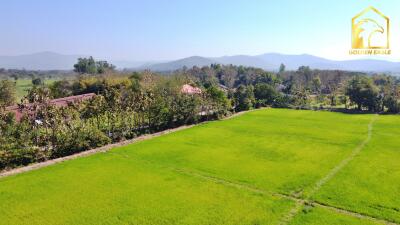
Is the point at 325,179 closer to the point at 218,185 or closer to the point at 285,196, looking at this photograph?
the point at 285,196

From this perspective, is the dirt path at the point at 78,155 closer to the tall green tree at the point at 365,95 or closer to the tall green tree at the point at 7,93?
the tall green tree at the point at 7,93

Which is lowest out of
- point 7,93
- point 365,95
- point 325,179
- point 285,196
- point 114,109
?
point 285,196

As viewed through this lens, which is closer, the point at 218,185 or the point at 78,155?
the point at 218,185

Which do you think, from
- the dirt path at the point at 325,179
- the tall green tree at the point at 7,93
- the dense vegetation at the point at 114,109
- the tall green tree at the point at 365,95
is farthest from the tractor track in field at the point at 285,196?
the tall green tree at the point at 365,95

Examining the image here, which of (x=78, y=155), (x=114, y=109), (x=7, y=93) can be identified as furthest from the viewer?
(x=7, y=93)

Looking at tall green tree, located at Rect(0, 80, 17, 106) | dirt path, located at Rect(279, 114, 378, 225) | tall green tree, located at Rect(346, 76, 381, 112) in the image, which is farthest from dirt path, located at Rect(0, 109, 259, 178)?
tall green tree, located at Rect(346, 76, 381, 112)

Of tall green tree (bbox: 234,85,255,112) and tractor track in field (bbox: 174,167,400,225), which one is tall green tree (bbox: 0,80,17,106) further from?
tractor track in field (bbox: 174,167,400,225)

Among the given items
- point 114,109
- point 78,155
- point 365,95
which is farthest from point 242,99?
point 78,155

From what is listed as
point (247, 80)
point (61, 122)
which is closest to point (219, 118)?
point (61, 122)

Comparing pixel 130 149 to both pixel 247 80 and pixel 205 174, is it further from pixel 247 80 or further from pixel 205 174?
pixel 247 80
